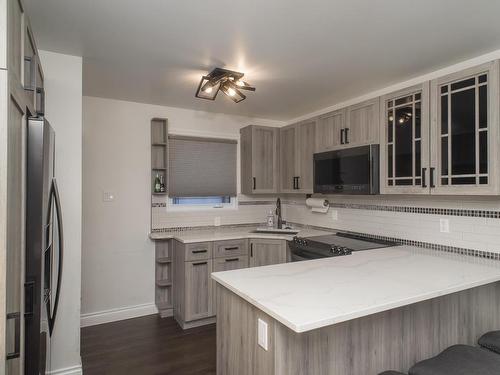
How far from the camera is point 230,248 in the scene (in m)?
3.43

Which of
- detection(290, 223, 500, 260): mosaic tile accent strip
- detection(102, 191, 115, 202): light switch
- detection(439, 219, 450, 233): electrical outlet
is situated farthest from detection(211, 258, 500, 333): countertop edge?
detection(102, 191, 115, 202): light switch

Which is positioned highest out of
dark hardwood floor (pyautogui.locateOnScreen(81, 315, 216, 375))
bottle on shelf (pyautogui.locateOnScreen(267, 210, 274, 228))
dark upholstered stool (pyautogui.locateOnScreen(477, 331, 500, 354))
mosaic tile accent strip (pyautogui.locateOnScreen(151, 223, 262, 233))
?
bottle on shelf (pyautogui.locateOnScreen(267, 210, 274, 228))

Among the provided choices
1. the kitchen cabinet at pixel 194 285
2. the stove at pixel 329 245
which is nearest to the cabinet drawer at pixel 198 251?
the kitchen cabinet at pixel 194 285

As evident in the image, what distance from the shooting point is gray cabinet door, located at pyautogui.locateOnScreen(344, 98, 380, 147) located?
2764mm

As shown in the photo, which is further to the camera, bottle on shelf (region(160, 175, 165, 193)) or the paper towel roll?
the paper towel roll

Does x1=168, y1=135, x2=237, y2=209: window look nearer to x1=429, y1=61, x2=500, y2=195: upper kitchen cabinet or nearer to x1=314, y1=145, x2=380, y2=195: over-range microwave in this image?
x1=314, y1=145, x2=380, y2=195: over-range microwave

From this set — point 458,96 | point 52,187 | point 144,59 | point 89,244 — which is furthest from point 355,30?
point 89,244

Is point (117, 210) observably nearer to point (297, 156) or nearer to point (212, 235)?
point (212, 235)

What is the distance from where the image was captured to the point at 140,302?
3.55 meters

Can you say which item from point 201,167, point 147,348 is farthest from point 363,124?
point 147,348

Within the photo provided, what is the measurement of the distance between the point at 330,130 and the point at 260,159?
107 centimetres

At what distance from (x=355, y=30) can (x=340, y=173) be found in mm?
1399

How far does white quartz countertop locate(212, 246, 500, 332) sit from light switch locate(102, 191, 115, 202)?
208cm

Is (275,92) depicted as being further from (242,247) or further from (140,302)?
(140,302)
